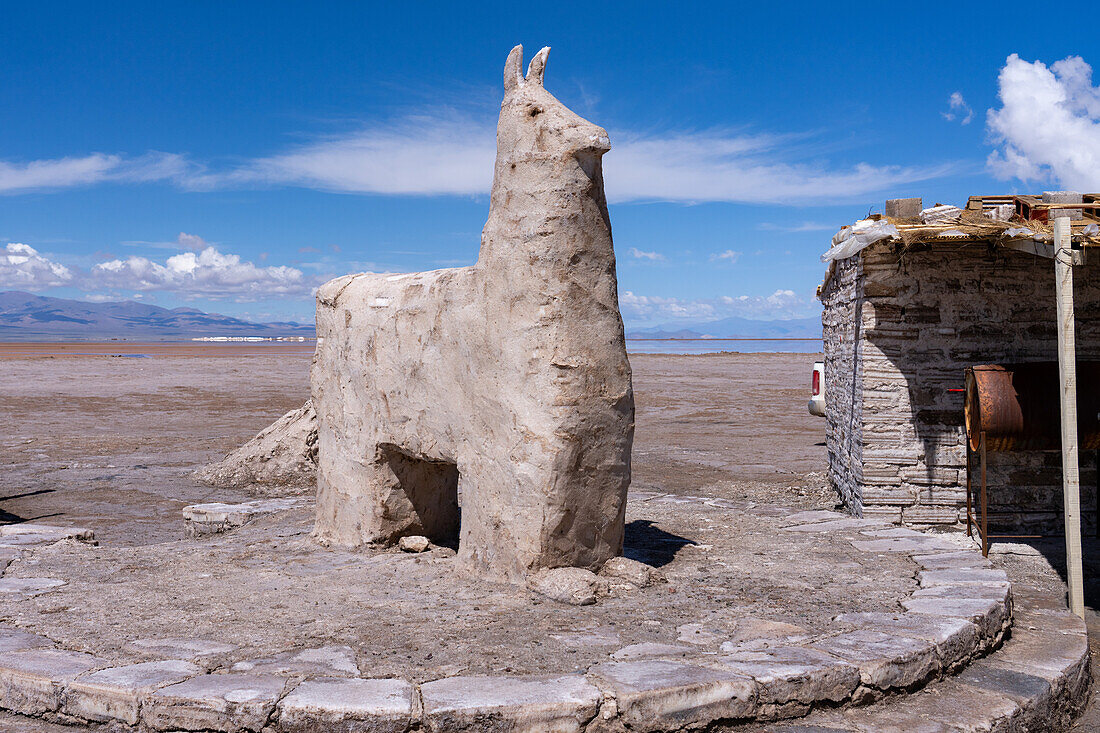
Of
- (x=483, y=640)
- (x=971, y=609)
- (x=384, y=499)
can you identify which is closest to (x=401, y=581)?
(x=384, y=499)

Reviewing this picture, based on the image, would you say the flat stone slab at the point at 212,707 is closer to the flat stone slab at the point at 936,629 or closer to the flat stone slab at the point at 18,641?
the flat stone slab at the point at 18,641

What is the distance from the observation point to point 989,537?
7.30m

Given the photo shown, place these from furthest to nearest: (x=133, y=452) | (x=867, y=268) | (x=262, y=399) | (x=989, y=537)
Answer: (x=262, y=399) → (x=133, y=452) → (x=867, y=268) → (x=989, y=537)

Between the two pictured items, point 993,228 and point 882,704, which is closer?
point 882,704

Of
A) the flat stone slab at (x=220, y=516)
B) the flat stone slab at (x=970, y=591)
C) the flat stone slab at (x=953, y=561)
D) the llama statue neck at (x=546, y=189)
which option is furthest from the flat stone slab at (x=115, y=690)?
the flat stone slab at (x=953, y=561)

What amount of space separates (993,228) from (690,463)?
704 centimetres

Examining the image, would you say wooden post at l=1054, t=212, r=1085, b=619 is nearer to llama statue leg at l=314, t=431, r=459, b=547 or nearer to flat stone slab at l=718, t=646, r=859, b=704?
flat stone slab at l=718, t=646, r=859, b=704

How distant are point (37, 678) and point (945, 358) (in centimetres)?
717

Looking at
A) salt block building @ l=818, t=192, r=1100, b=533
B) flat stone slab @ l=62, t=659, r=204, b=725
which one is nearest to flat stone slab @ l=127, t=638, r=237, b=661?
flat stone slab @ l=62, t=659, r=204, b=725

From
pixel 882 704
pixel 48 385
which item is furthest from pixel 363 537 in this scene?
pixel 48 385

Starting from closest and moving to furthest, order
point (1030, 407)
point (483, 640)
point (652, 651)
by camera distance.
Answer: point (652, 651) < point (483, 640) < point (1030, 407)

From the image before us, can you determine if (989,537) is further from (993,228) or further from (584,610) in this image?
(584,610)

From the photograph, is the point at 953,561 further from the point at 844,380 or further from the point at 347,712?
the point at 347,712

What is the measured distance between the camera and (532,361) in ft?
16.7
